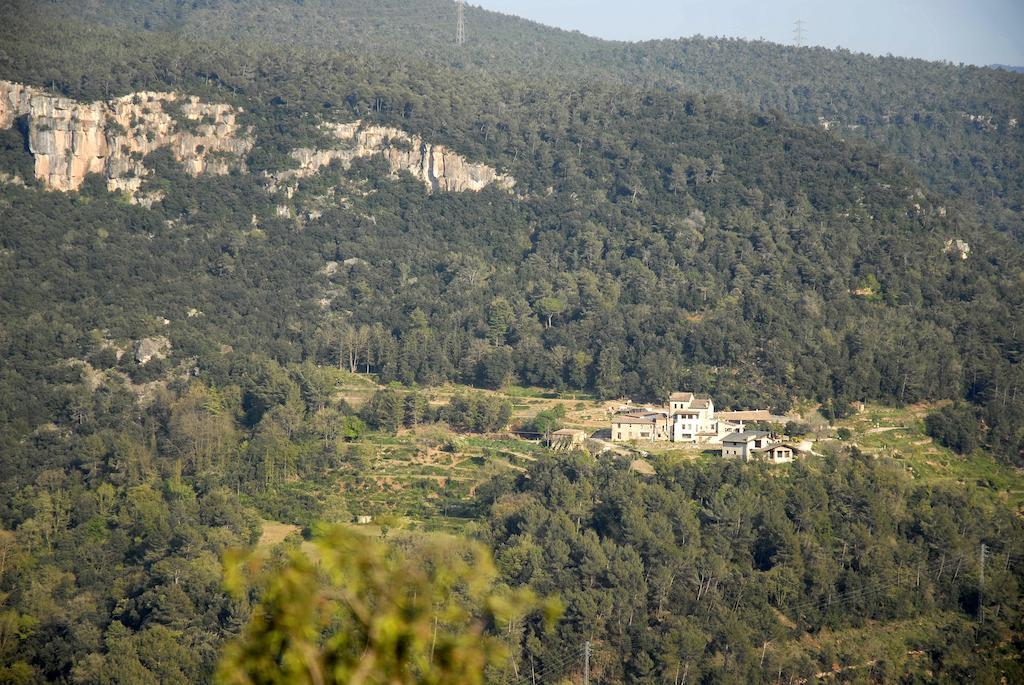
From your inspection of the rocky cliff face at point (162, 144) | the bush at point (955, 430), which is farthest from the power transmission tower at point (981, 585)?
the rocky cliff face at point (162, 144)

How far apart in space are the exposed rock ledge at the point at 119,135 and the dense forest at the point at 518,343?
0.97 m

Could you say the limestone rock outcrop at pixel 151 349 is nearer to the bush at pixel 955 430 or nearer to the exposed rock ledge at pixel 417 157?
the exposed rock ledge at pixel 417 157

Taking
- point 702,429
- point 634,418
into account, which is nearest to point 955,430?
point 702,429

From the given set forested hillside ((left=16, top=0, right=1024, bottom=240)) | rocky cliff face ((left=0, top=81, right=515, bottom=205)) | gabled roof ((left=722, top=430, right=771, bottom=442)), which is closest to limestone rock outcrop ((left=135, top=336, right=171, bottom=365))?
rocky cliff face ((left=0, top=81, right=515, bottom=205))

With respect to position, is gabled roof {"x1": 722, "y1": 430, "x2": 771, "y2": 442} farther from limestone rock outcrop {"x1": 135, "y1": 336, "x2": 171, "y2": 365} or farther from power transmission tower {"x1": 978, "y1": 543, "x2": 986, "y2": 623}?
limestone rock outcrop {"x1": 135, "y1": 336, "x2": 171, "y2": 365}

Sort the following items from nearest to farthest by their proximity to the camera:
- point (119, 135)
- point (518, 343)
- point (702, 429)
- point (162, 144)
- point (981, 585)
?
point (981, 585), point (702, 429), point (518, 343), point (119, 135), point (162, 144)

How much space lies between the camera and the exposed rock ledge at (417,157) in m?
69.9

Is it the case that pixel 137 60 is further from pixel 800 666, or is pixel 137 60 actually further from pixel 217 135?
pixel 800 666

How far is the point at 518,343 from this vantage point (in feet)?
184

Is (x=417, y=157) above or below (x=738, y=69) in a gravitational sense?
below

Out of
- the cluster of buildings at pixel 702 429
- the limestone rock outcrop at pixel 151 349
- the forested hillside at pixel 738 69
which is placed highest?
the forested hillside at pixel 738 69

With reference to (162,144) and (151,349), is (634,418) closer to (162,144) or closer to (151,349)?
(151,349)

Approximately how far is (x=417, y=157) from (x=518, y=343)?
699 inches

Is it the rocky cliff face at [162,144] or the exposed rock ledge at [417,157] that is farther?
the exposed rock ledge at [417,157]
